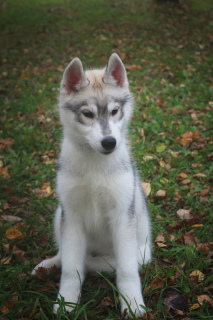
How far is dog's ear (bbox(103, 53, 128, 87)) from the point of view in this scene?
9.39 feet

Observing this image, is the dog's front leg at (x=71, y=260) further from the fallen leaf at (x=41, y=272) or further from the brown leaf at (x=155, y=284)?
the brown leaf at (x=155, y=284)

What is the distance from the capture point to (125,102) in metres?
2.90

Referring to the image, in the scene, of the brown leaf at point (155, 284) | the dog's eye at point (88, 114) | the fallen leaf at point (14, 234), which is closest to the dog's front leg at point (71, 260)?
the brown leaf at point (155, 284)

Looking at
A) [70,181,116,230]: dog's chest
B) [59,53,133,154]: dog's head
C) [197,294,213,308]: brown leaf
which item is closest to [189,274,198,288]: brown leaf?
[197,294,213,308]: brown leaf

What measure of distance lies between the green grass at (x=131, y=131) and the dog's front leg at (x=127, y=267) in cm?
11

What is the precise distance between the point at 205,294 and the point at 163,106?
464 centimetres

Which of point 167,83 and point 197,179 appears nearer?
point 197,179

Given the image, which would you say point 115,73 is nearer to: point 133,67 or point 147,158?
point 147,158

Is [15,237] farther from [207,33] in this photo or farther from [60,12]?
[60,12]

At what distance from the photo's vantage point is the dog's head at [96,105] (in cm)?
261

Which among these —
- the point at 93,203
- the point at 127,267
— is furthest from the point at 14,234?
the point at 127,267

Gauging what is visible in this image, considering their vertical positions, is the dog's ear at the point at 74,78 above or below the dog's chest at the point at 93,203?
above

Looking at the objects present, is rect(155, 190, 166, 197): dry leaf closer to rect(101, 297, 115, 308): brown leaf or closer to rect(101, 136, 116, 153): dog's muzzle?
rect(101, 297, 115, 308): brown leaf

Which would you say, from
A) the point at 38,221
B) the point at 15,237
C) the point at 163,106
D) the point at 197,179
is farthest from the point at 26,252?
the point at 163,106
